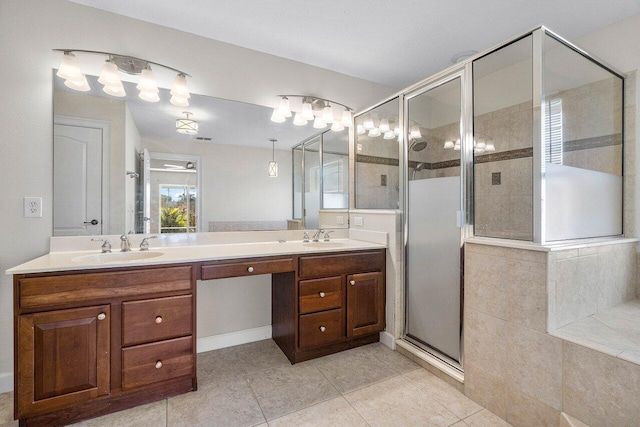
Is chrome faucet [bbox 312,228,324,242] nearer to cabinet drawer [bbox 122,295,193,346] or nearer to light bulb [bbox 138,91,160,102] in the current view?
cabinet drawer [bbox 122,295,193,346]

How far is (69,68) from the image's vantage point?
183cm

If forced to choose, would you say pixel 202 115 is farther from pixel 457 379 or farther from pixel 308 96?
pixel 457 379

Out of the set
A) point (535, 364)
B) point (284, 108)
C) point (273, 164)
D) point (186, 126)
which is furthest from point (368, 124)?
point (535, 364)

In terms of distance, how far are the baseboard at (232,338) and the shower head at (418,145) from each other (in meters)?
2.01

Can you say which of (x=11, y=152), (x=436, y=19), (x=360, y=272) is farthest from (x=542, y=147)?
(x=11, y=152)

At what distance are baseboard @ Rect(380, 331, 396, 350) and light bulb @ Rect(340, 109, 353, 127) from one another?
199 cm

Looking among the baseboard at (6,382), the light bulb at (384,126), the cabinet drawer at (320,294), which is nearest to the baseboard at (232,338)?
the cabinet drawer at (320,294)

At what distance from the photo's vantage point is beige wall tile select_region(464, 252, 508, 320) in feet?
5.15

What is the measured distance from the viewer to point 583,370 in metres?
1.26

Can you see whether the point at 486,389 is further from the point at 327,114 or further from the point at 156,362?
the point at 327,114

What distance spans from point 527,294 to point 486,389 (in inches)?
24.9

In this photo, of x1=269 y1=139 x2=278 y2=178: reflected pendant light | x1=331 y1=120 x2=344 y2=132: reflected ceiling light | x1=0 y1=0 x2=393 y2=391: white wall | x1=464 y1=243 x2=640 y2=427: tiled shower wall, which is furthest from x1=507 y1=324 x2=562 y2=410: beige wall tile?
x1=0 y1=0 x2=393 y2=391: white wall

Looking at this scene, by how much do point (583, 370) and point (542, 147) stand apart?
1064mm

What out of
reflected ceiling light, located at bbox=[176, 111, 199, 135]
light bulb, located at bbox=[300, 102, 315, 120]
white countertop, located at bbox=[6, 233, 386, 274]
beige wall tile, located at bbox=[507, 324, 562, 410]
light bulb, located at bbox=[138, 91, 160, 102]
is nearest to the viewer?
beige wall tile, located at bbox=[507, 324, 562, 410]
